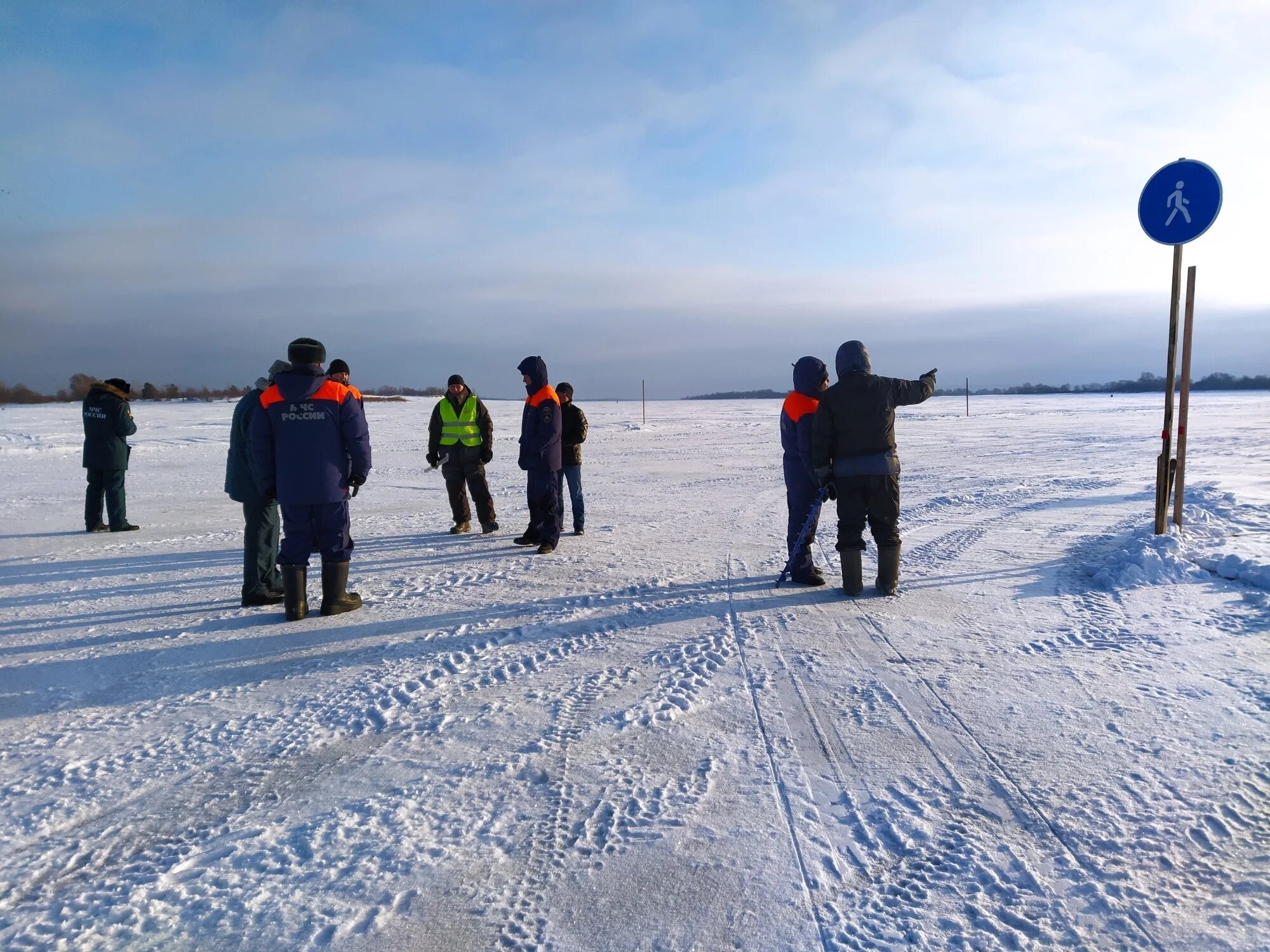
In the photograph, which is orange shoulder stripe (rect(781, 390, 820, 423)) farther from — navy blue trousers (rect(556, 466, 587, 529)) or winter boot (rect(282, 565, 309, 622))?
winter boot (rect(282, 565, 309, 622))

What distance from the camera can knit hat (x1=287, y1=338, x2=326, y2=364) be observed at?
17.0 feet

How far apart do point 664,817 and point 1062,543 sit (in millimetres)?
6150

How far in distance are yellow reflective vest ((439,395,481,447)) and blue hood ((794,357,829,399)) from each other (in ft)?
12.6

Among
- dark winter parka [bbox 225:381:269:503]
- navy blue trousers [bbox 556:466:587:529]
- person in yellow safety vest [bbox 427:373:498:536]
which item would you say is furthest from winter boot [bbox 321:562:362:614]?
navy blue trousers [bbox 556:466:587:529]

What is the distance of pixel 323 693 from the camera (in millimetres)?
4117

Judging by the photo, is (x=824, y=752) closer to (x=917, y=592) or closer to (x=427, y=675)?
(x=427, y=675)

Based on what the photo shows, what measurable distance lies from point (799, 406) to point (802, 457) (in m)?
0.43

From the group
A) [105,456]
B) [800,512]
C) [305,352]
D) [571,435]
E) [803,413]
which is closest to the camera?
[305,352]

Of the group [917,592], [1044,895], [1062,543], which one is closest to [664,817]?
[1044,895]

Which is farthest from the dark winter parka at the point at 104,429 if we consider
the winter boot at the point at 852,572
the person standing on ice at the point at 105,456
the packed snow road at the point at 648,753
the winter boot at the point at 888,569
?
the winter boot at the point at 888,569

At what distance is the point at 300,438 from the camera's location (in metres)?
5.25

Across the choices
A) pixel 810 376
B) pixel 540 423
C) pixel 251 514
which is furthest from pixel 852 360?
pixel 251 514

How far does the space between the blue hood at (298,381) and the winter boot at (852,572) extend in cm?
416

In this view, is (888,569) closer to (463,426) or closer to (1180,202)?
(1180,202)
